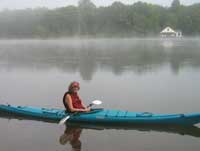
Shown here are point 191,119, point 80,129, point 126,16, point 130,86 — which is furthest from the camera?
point 126,16

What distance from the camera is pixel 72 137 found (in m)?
9.24

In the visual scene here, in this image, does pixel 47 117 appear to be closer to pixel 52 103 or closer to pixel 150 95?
pixel 52 103

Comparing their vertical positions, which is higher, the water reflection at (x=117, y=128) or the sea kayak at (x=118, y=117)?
the sea kayak at (x=118, y=117)

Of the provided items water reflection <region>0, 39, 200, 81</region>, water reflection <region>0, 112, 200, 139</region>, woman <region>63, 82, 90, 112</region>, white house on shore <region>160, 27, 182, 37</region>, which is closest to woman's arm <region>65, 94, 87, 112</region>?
woman <region>63, 82, 90, 112</region>

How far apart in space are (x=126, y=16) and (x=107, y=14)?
6.87 meters

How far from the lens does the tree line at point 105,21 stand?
105025 millimetres

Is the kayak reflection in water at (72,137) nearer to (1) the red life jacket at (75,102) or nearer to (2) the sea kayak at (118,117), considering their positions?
(2) the sea kayak at (118,117)

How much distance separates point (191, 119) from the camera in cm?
906

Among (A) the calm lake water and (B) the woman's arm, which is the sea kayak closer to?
(B) the woman's arm

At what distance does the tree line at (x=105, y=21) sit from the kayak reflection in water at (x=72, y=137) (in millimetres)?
94075

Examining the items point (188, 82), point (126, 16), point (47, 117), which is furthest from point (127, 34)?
point (47, 117)

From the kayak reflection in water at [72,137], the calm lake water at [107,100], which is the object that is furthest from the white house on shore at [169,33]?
the kayak reflection in water at [72,137]

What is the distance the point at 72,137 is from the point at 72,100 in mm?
1117

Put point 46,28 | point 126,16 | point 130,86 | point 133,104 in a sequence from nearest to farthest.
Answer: point 133,104, point 130,86, point 46,28, point 126,16
